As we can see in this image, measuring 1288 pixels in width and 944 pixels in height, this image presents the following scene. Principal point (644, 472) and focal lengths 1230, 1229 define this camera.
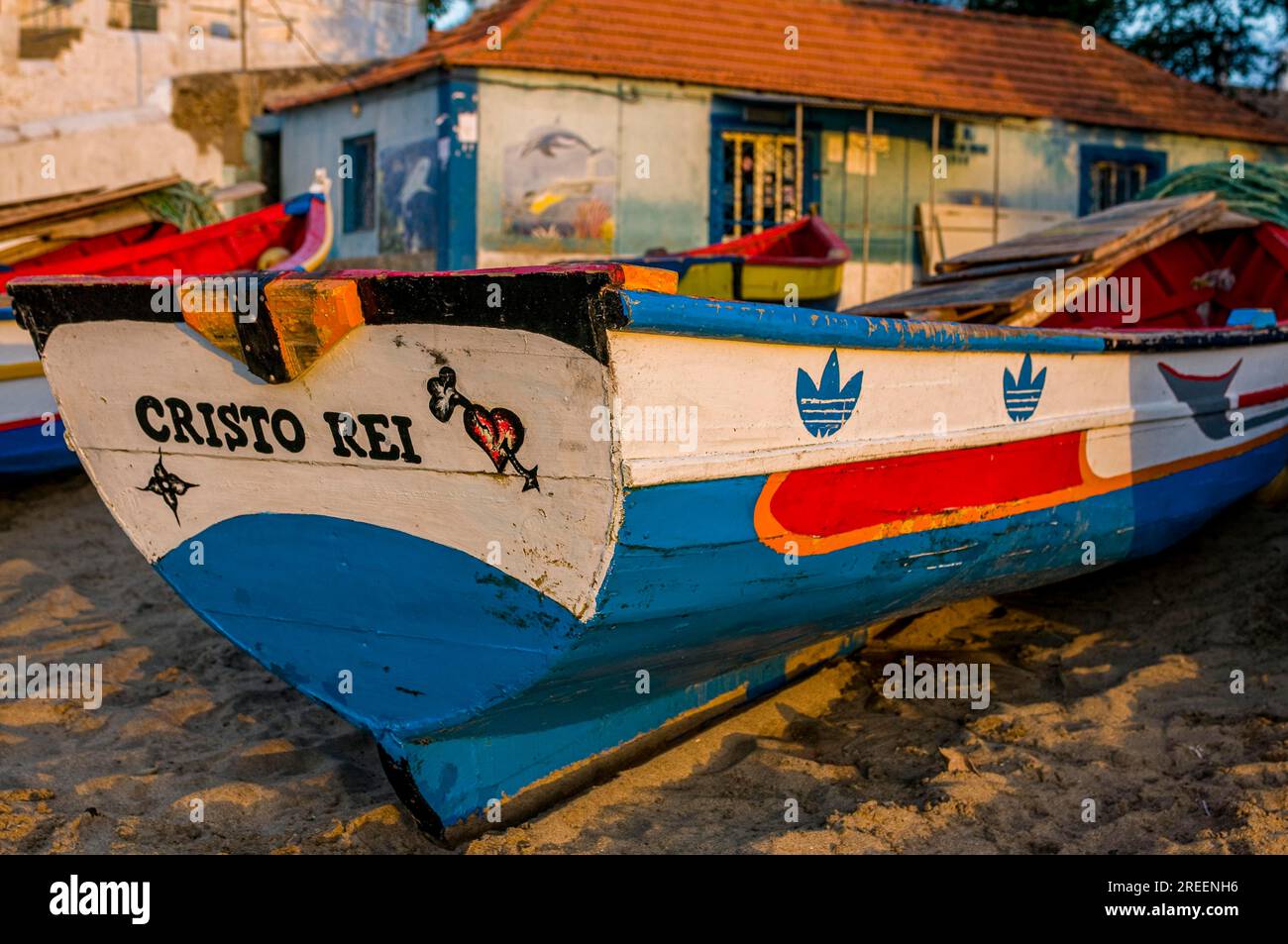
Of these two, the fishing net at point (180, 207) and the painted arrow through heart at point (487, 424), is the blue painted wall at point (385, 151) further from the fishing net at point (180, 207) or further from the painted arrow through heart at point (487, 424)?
the painted arrow through heart at point (487, 424)

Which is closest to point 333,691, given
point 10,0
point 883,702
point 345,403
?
point 345,403

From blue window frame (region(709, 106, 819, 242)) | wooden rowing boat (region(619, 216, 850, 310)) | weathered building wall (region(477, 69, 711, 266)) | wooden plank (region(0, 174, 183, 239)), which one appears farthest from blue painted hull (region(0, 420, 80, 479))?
blue window frame (region(709, 106, 819, 242))

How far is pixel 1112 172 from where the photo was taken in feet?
53.5

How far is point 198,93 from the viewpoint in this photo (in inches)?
614

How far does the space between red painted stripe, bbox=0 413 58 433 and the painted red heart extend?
4866 mm

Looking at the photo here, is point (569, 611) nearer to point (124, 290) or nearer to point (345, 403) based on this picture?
point (345, 403)

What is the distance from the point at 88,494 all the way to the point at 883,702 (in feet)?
16.1

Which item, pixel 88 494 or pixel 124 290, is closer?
pixel 124 290

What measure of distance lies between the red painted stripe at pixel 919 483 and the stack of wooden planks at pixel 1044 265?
1.18 meters

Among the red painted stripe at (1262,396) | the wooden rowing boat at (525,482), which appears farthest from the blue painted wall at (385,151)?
the wooden rowing boat at (525,482)

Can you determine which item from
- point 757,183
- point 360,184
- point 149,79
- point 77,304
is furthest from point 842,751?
point 149,79

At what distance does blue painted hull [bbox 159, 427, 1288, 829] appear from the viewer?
122 inches

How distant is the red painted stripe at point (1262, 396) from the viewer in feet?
18.6

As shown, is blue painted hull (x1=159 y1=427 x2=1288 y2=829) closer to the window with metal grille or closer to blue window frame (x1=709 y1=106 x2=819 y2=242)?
blue window frame (x1=709 y1=106 x2=819 y2=242)
